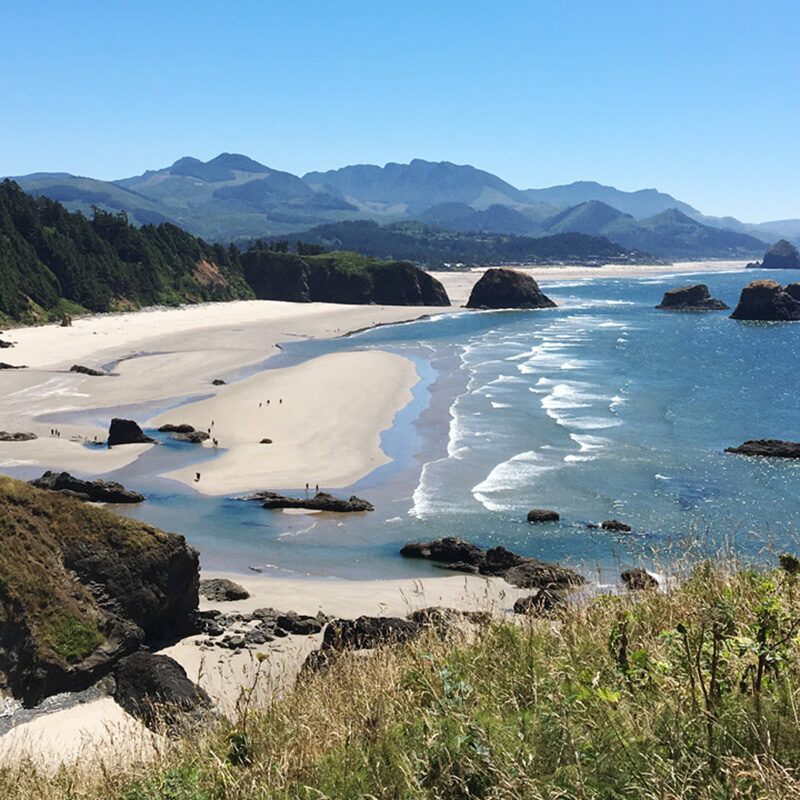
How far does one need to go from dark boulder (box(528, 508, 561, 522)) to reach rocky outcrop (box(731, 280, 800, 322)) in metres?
96.5

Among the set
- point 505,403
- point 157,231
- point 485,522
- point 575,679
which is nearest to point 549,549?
point 485,522

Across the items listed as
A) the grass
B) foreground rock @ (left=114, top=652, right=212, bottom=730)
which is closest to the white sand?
foreground rock @ (left=114, top=652, right=212, bottom=730)

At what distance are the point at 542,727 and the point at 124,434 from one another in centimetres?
3844

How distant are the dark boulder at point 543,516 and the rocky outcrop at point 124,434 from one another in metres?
21.1

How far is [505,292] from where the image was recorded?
435 ft

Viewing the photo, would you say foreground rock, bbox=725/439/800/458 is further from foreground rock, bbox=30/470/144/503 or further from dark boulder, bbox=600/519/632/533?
foreground rock, bbox=30/470/144/503

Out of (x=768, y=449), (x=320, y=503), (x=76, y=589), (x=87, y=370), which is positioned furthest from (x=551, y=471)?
(x=87, y=370)

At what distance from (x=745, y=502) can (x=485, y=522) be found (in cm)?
1030

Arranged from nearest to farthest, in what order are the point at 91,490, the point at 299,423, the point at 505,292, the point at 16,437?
the point at 91,490 → the point at 16,437 → the point at 299,423 → the point at 505,292

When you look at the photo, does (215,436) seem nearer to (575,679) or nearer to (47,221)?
(575,679)

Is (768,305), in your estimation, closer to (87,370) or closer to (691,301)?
(691,301)

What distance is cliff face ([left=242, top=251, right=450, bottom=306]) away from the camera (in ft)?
446

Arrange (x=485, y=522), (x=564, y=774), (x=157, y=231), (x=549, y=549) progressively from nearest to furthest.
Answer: (x=564, y=774) → (x=549, y=549) → (x=485, y=522) → (x=157, y=231)

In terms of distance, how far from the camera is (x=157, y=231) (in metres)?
131
